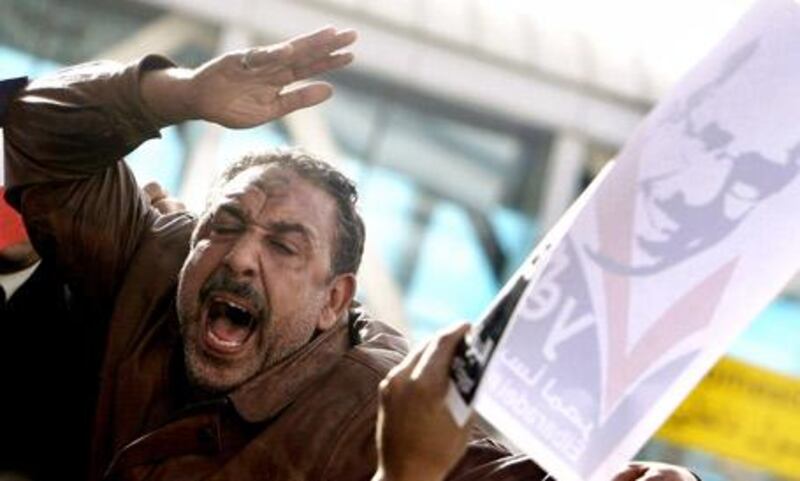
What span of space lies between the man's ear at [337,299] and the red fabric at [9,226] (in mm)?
438

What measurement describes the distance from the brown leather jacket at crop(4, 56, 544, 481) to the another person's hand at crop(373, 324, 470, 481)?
37cm

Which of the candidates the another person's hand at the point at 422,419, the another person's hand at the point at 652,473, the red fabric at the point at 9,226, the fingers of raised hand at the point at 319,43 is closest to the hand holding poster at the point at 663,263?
the another person's hand at the point at 422,419

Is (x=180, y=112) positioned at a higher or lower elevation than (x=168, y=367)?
higher

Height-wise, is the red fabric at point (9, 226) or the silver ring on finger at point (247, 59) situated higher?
the silver ring on finger at point (247, 59)

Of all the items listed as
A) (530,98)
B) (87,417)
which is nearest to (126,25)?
(530,98)

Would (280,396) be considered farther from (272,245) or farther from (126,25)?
(126,25)

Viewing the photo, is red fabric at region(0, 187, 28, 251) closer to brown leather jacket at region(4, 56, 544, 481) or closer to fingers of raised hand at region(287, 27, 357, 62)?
A: brown leather jacket at region(4, 56, 544, 481)

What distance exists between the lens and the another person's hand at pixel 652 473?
1209 mm

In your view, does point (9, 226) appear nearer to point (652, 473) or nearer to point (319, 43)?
point (319, 43)

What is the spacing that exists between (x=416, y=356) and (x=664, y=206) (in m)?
0.24

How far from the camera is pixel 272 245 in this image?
1.52m

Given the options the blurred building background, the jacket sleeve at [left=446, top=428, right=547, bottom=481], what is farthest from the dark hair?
the blurred building background

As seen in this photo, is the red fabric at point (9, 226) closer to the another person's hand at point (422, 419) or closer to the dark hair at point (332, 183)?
the dark hair at point (332, 183)

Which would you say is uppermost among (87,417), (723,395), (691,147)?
(691,147)
